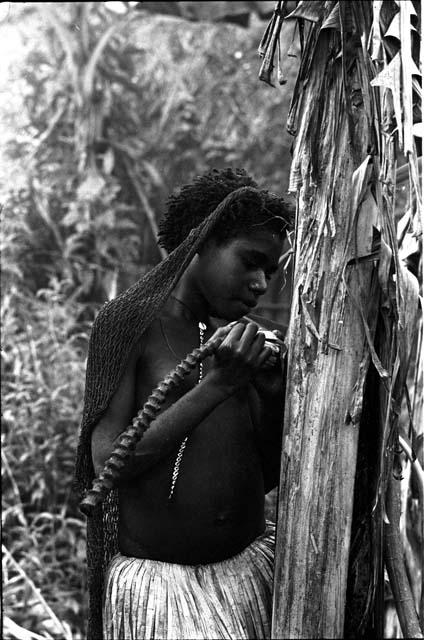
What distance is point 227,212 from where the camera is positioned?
93.8 inches

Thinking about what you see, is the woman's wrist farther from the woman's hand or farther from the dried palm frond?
the dried palm frond

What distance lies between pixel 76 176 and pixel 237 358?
4369 mm

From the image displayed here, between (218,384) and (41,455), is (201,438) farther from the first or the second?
(41,455)

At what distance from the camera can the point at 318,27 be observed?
7.14 ft

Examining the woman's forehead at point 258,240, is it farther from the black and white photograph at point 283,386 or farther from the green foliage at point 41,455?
the green foliage at point 41,455

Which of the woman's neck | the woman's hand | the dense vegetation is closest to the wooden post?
the woman's hand

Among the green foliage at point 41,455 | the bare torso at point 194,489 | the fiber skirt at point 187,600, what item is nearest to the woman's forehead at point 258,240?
the bare torso at point 194,489

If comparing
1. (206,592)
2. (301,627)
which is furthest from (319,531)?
(206,592)

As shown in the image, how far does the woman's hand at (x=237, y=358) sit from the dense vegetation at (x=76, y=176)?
2321 mm

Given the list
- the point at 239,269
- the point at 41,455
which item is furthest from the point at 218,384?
the point at 41,455

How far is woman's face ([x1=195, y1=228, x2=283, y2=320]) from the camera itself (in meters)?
2.40

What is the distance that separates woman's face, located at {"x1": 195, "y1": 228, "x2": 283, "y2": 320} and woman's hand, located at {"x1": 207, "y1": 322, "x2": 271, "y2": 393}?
162mm

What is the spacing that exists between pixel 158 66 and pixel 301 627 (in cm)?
593

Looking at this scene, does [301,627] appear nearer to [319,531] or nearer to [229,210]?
[319,531]
